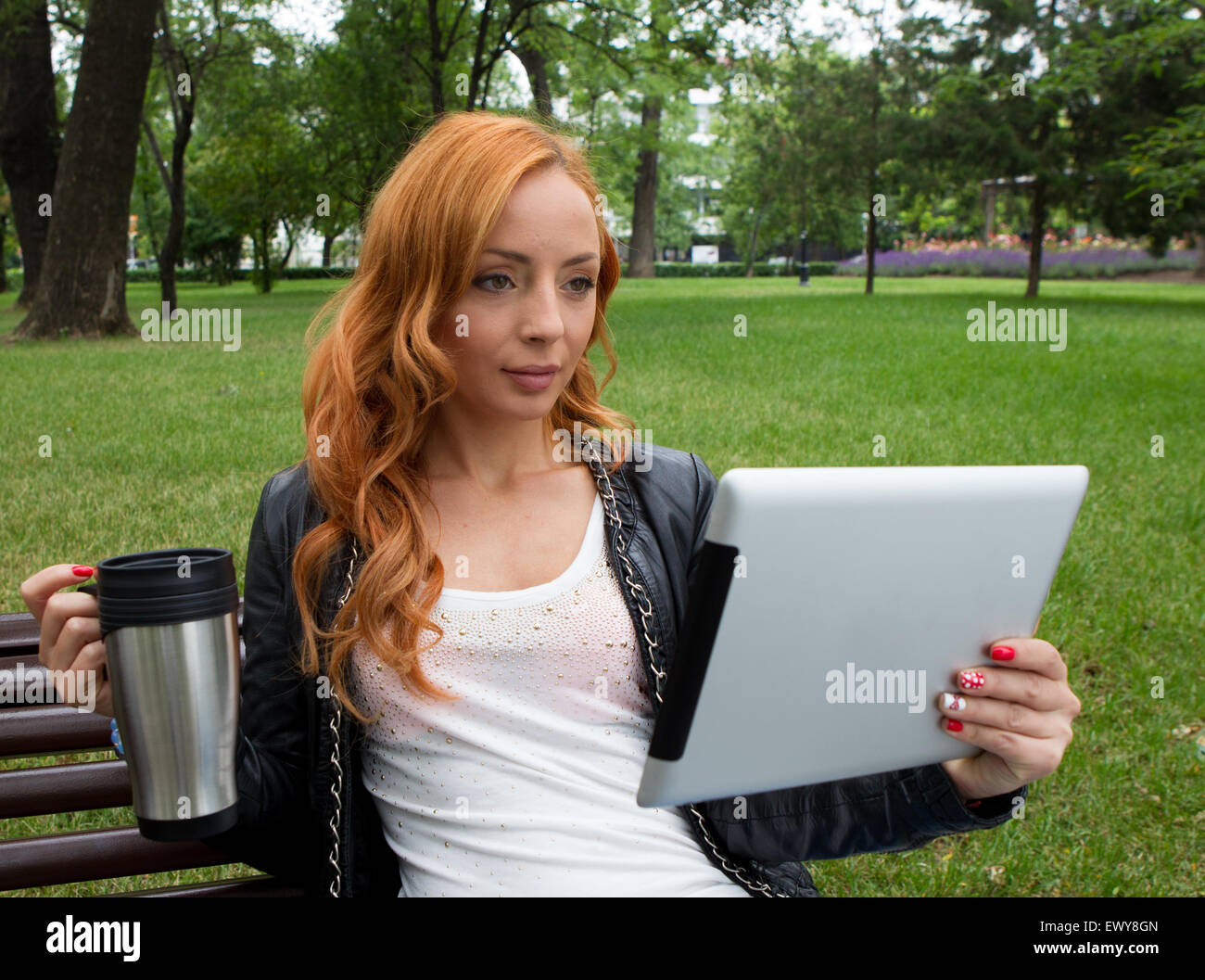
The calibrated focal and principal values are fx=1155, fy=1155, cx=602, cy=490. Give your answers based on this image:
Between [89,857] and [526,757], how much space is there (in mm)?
837

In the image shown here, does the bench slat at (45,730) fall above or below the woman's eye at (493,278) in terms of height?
below

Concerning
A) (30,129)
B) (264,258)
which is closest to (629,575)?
(30,129)

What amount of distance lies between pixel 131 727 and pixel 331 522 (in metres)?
0.61

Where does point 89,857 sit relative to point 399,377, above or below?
below

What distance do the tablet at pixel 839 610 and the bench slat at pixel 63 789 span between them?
3.70 ft

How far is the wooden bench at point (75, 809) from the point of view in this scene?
79.9 inches

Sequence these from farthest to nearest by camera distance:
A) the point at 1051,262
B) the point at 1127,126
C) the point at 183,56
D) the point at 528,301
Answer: the point at 1051,262 → the point at 1127,126 → the point at 183,56 → the point at 528,301

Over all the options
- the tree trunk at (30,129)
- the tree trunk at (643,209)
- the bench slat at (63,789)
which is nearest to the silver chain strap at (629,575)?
the bench slat at (63,789)

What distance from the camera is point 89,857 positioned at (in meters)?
2.04

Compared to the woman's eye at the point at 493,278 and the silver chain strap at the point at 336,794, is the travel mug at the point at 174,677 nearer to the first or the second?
the silver chain strap at the point at 336,794

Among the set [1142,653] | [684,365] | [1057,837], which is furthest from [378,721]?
[684,365]

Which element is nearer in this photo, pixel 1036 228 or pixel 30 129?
pixel 30 129

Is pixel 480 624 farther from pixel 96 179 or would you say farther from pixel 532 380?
pixel 96 179

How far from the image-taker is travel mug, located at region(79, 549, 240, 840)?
4.53 ft
